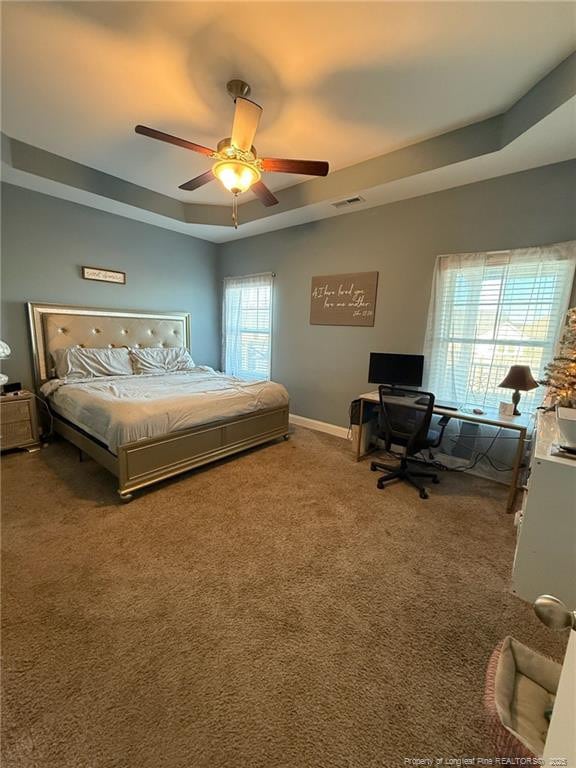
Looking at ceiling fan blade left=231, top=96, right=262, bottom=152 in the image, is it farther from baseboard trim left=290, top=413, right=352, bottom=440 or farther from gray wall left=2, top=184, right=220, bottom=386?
baseboard trim left=290, top=413, right=352, bottom=440

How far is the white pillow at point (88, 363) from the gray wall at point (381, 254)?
2.06 metres

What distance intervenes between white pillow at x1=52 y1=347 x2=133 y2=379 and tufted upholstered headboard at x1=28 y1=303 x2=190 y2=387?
15 cm

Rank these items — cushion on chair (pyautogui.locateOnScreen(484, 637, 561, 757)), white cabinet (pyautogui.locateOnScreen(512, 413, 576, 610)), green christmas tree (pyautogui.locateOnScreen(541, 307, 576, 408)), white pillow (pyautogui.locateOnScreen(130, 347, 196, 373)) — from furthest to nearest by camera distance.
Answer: white pillow (pyautogui.locateOnScreen(130, 347, 196, 373)), green christmas tree (pyautogui.locateOnScreen(541, 307, 576, 408)), white cabinet (pyautogui.locateOnScreen(512, 413, 576, 610)), cushion on chair (pyautogui.locateOnScreen(484, 637, 561, 757))

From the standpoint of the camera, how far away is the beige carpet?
108 cm

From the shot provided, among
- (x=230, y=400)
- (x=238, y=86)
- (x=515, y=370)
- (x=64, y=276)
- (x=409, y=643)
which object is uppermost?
(x=238, y=86)

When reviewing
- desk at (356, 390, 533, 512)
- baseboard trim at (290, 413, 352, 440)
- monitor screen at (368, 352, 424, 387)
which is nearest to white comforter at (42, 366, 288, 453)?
baseboard trim at (290, 413, 352, 440)

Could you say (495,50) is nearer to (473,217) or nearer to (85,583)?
(473,217)

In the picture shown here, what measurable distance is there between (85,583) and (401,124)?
3735 millimetres

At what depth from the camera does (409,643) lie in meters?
1.42

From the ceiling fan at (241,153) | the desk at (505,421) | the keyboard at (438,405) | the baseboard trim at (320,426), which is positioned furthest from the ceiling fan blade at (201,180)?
the baseboard trim at (320,426)

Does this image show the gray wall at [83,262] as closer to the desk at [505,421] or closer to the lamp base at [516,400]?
the desk at [505,421]

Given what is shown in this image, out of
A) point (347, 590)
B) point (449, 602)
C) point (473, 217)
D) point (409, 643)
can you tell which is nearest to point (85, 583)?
point (347, 590)

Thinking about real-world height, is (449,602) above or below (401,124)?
below

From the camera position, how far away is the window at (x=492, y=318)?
8.38ft
